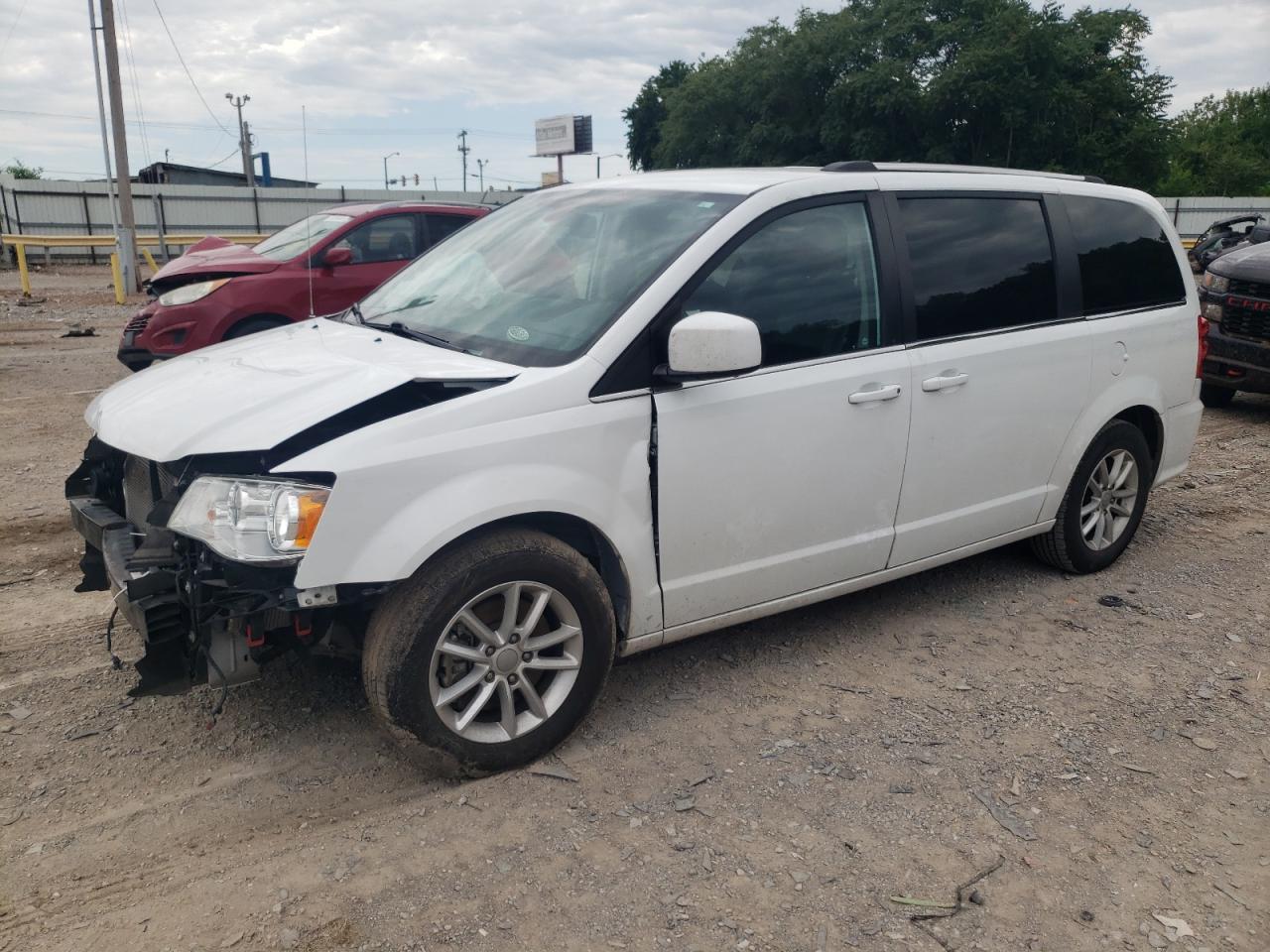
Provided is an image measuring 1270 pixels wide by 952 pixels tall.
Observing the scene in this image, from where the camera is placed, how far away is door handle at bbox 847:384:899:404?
3.79 m

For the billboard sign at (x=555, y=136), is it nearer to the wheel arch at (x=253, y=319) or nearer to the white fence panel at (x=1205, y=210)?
the white fence panel at (x=1205, y=210)

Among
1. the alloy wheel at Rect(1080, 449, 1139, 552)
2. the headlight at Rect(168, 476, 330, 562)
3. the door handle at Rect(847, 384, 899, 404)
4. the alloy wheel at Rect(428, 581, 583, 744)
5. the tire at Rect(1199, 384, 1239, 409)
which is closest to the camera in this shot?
the headlight at Rect(168, 476, 330, 562)

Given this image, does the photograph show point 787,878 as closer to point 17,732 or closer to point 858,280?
point 858,280

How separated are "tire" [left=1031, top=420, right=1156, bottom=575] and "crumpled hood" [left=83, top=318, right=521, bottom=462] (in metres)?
2.98

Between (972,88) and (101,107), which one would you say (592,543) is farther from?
(972,88)

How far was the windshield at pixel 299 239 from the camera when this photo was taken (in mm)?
9092

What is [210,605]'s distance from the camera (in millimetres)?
2883

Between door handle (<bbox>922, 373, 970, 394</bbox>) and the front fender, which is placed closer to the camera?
the front fender

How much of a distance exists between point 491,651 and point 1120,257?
141 inches

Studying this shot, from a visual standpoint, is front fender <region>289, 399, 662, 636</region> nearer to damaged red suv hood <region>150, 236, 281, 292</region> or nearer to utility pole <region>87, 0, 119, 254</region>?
damaged red suv hood <region>150, 236, 281, 292</region>

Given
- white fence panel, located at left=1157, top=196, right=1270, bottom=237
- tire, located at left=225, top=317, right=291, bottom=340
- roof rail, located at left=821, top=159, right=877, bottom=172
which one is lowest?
tire, located at left=225, top=317, right=291, bottom=340

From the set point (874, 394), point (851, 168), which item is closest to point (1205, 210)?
point (851, 168)

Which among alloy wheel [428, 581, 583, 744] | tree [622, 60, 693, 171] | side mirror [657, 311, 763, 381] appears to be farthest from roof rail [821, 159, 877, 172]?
tree [622, 60, 693, 171]

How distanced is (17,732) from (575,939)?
7.03 feet
